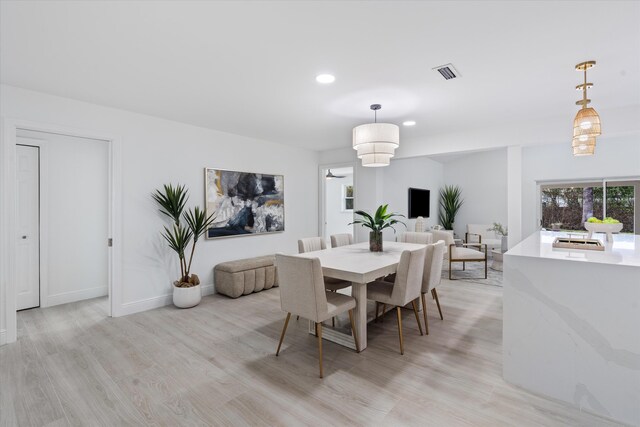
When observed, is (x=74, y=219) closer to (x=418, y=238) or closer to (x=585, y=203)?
(x=418, y=238)

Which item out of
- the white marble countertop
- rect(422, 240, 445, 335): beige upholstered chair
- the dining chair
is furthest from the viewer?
the dining chair

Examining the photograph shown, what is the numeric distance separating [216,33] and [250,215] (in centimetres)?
330

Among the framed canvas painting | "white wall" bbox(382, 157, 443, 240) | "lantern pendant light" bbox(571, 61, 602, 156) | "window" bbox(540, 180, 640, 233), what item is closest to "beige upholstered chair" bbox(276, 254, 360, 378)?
"lantern pendant light" bbox(571, 61, 602, 156)

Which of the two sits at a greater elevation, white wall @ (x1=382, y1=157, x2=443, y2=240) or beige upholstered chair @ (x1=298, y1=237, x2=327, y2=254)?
white wall @ (x1=382, y1=157, x2=443, y2=240)

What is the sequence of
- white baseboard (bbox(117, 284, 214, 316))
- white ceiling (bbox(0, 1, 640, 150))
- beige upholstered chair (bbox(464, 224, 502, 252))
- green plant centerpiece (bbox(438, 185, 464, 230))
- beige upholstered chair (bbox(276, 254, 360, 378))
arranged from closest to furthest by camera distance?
white ceiling (bbox(0, 1, 640, 150)) → beige upholstered chair (bbox(276, 254, 360, 378)) → white baseboard (bbox(117, 284, 214, 316)) → beige upholstered chair (bbox(464, 224, 502, 252)) → green plant centerpiece (bbox(438, 185, 464, 230))

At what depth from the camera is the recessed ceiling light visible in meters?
2.69

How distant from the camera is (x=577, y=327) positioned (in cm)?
197

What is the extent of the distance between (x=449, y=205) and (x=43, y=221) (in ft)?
27.6

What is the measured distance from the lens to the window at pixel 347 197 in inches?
369

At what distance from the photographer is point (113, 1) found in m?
1.72

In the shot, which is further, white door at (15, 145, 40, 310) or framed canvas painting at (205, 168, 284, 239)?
framed canvas painting at (205, 168, 284, 239)

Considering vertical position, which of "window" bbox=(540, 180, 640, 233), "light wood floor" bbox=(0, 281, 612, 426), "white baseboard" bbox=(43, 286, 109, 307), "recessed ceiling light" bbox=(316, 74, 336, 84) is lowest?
"light wood floor" bbox=(0, 281, 612, 426)

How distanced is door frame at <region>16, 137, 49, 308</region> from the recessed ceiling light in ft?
12.2

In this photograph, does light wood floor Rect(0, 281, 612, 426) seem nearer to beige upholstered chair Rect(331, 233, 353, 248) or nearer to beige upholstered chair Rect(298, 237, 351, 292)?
beige upholstered chair Rect(298, 237, 351, 292)
